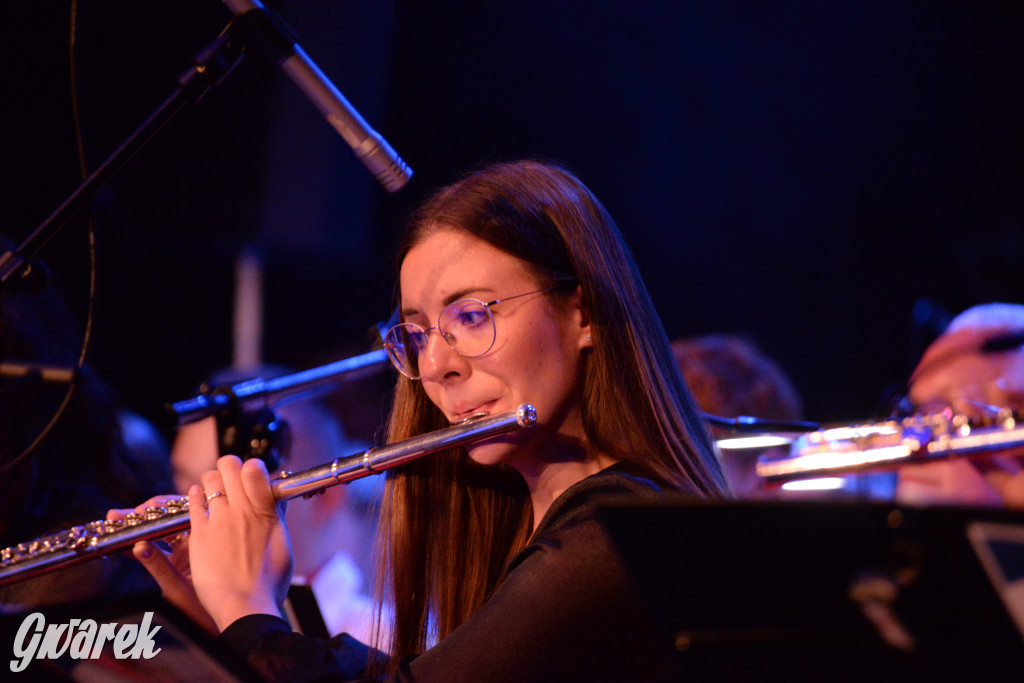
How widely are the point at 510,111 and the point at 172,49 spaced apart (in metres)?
1.72

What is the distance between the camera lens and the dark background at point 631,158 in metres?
3.91

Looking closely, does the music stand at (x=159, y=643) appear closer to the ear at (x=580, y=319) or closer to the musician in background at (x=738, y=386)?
the ear at (x=580, y=319)

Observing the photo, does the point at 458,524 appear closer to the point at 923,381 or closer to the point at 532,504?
the point at 532,504

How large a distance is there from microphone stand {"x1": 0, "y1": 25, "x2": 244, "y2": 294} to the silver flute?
0.55 meters

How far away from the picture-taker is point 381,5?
4402 millimetres

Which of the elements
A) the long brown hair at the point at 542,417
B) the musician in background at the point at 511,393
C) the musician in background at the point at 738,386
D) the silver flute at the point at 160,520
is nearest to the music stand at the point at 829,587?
the musician in background at the point at 511,393

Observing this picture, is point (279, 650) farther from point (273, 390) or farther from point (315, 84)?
point (315, 84)

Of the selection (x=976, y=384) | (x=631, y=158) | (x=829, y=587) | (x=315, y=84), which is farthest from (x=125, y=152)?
(x=631, y=158)

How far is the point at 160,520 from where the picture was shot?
1730 millimetres

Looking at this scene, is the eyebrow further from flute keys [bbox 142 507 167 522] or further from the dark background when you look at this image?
the dark background

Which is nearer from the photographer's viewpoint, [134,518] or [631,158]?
[134,518]

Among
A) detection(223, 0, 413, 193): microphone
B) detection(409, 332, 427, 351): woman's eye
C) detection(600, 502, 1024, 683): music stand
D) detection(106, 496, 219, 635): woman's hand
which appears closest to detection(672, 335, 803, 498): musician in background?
detection(409, 332, 427, 351): woman's eye

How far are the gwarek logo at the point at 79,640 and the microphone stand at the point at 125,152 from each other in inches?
28.2

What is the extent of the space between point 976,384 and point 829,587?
1863 millimetres
